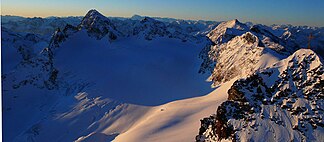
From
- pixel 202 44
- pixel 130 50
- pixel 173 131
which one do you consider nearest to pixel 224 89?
pixel 173 131

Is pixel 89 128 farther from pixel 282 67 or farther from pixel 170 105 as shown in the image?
pixel 282 67

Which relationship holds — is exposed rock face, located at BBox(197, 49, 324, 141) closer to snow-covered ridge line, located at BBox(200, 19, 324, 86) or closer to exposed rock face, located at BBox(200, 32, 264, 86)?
snow-covered ridge line, located at BBox(200, 19, 324, 86)

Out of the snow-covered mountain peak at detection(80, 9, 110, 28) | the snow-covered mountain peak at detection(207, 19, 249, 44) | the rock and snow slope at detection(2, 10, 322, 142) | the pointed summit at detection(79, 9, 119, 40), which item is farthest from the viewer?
the snow-covered mountain peak at detection(207, 19, 249, 44)

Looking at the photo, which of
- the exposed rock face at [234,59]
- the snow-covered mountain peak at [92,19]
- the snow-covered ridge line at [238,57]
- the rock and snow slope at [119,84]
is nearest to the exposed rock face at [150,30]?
the rock and snow slope at [119,84]

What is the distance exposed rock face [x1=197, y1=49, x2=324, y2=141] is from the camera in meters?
16.4

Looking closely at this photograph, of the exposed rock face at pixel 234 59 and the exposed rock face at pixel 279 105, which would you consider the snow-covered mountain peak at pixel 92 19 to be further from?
the exposed rock face at pixel 279 105

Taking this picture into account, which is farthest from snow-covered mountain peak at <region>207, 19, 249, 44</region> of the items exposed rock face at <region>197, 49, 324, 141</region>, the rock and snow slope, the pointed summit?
exposed rock face at <region>197, 49, 324, 141</region>

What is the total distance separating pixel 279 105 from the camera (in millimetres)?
17859

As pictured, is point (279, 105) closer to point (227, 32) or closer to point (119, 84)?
point (119, 84)

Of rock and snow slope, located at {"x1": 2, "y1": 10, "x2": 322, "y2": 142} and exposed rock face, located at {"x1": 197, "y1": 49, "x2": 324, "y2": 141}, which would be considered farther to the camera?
rock and snow slope, located at {"x1": 2, "y1": 10, "x2": 322, "y2": 142}

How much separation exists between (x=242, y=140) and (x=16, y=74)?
53.6 meters

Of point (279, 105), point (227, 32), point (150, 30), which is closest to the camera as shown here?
point (279, 105)

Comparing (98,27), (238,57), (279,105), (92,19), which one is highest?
(92,19)

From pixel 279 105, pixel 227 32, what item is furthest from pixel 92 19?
pixel 279 105
